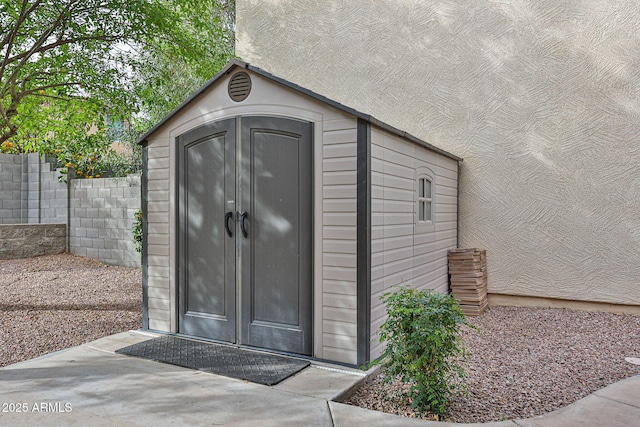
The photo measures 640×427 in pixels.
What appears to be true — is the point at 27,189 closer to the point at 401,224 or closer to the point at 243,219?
the point at 243,219

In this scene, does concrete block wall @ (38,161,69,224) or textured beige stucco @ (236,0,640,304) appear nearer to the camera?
textured beige stucco @ (236,0,640,304)

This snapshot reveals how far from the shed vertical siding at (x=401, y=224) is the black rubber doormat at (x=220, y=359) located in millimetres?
759

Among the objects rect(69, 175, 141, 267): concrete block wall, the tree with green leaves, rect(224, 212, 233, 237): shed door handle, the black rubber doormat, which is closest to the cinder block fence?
rect(69, 175, 141, 267): concrete block wall

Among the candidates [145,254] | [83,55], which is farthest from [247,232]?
[83,55]

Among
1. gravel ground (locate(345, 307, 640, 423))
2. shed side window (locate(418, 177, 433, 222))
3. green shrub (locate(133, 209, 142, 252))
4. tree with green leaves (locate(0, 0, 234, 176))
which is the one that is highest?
tree with green leaves (locate(0, 0, 234, 176))

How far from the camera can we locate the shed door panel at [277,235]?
Result: 379 centimetres

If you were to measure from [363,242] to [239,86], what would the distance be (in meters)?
1.77

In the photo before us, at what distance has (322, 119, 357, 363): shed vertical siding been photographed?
3.58m

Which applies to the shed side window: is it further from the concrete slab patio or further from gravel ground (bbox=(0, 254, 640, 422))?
the concrete slab patio

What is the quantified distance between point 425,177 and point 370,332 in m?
2.00

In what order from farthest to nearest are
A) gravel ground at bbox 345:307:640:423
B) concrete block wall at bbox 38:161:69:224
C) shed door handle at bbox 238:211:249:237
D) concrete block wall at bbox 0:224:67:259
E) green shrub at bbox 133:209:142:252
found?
concrete block wall at bbox 38:161:69:224 < concrete block wall at bbox 0:224:67:259 < green shrub at bbox 133:209:142:252 < shed door handle at bbox 238:211:249:237 < gravel ground at bbox 345:307:640:423

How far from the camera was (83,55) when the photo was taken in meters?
6.02

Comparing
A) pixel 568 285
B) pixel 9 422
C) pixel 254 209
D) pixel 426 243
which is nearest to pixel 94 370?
pixel 9 422

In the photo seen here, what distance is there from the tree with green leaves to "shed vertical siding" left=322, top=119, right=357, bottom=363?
3402mm
